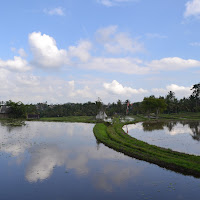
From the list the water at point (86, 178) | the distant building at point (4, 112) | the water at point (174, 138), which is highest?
the distant building at point (4, 112)

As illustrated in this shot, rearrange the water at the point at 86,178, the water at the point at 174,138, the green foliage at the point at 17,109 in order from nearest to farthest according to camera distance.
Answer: the water at the point at 86,178 < the water at the point at 174,138 < the green foliage at the point at 17,109

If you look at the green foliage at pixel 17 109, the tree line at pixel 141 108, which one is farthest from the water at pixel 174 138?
the green foliage at pixel 17 109

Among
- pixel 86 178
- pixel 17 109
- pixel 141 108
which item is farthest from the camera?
pixel 141 108

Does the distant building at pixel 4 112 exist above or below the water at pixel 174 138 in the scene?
above

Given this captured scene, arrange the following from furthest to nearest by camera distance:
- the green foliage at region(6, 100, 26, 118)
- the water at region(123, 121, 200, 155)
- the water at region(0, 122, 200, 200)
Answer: the green foliage at region(6, 100, 26, 118), the water at region(123, 121, 200, 155), the water at region(0, 122, 200, 200)

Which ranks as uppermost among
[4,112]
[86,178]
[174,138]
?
[4,112]

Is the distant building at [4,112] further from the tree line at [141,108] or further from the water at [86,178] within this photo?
the water at [86,178]

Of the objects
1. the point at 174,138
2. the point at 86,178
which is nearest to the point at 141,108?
the point at 174,138

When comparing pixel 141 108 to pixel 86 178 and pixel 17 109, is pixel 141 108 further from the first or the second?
pixel 86 178

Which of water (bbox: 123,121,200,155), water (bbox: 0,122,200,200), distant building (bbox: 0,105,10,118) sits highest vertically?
distant building (bbox: 0,105,10,118)

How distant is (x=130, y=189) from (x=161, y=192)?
2286 millimetres

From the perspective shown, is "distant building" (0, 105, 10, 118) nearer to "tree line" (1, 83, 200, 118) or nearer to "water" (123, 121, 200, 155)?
"tree line" (1, 83, 200, 118)

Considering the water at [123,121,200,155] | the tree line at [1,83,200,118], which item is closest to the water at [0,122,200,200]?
the water at [123,121,200,155]

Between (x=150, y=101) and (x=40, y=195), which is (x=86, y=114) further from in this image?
(x=40, y=195)
